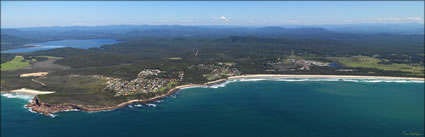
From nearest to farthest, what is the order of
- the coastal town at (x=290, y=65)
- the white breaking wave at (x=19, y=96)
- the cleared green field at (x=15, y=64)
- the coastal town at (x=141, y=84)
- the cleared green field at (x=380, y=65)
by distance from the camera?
the white breaking wave at (x=19, y=96) < the coastal town at (x=141, y=84) < the cleared green field at (x=380, y=65) < the coastal town at (x=290, y=65) < the cleared green field at (x=15, y=64)

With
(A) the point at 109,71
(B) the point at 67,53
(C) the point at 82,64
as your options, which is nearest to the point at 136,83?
(A) the point at 109,71

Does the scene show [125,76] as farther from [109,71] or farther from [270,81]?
[270,81]

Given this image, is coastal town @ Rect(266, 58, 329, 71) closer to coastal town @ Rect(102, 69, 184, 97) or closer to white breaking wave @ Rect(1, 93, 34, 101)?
coastal town @ Rect(102, 69, 184, 97)

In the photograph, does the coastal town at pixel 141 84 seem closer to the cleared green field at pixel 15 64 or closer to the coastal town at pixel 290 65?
the coastal town at pixel 290 65

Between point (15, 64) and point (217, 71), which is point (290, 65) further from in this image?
point (15, 64)

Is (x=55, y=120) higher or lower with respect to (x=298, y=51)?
lower

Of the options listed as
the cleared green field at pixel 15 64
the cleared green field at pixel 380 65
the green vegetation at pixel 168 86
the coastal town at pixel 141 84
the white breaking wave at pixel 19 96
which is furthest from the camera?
the cleared green field at pixel 15 64

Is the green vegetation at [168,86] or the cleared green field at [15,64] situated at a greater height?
the cleared green field at [15,64]

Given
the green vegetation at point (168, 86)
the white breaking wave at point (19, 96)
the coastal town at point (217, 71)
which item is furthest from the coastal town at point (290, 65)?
the white breaking wave at point (19, 96)

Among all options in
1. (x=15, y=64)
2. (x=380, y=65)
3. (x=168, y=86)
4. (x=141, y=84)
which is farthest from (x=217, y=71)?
(x=15, y=64)

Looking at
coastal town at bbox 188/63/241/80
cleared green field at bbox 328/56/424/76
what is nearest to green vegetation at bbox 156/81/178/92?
coastal town at bbox 188/63/241/80

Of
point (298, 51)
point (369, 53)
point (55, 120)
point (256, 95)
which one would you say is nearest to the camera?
point (55, 120)
